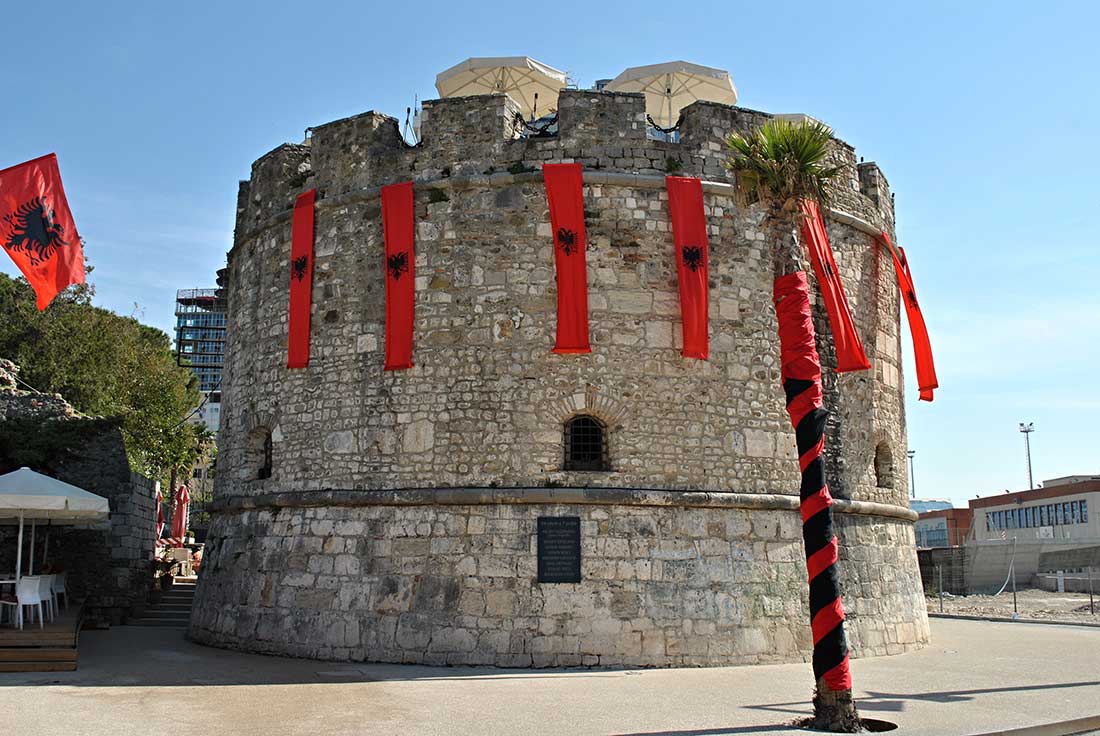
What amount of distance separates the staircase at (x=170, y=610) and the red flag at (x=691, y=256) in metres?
9.65

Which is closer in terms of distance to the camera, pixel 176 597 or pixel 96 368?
pixel 176 597

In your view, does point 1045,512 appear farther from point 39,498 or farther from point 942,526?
point 39,498

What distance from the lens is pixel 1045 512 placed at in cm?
4619

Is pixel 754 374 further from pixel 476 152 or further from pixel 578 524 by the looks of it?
pixel 476 152

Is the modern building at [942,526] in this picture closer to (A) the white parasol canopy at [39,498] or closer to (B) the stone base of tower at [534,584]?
(B) the stone base of tower at [534,584]

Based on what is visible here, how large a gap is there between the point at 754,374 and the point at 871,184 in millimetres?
4620

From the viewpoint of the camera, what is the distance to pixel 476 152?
12938mm

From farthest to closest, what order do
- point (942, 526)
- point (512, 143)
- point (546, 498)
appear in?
point (942, 526)
point (512, 143)
point (546, 498)

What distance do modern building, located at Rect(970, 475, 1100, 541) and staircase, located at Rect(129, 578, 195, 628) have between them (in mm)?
34897

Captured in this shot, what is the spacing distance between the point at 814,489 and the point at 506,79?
11272 millimetres

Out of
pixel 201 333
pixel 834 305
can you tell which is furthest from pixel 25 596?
pixel 201 333

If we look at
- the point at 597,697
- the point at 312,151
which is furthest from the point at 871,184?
the point at 597,697

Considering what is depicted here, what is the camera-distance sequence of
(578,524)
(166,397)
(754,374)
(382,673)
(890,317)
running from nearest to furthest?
(382,673) → (578,524) → (754,374) → (890,317) → (166,397)

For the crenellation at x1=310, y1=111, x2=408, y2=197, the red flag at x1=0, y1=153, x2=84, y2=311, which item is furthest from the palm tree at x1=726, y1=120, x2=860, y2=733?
the red flag at x1=0, y1=153, x2=84, y2=311
